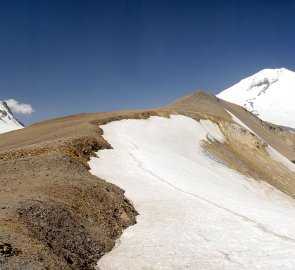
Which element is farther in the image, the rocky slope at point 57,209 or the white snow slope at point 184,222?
the white snow slope at point 184,222

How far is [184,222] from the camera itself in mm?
21938

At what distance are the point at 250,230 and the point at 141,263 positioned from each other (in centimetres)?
624

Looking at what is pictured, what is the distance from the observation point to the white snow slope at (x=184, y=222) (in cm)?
1675

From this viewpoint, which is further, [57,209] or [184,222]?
[184,222]

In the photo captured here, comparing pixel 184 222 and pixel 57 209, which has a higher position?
pixel 57 209

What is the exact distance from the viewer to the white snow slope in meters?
16.8

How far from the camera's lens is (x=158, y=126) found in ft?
209

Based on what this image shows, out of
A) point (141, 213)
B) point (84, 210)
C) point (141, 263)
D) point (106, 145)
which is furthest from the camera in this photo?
point (106, 145)

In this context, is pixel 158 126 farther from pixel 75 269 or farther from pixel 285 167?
pixel 75 269

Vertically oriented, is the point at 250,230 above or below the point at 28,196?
below

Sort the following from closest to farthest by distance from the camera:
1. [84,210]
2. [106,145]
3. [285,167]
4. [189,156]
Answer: [84,210]
[106,145]
[189,156]
[285,167]

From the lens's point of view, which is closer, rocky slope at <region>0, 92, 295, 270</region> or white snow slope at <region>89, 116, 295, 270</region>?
rocky slope at <region>0, 92, 295, 270</region>

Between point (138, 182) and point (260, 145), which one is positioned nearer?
point (138, 182)

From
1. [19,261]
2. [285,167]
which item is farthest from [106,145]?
[285,167]
